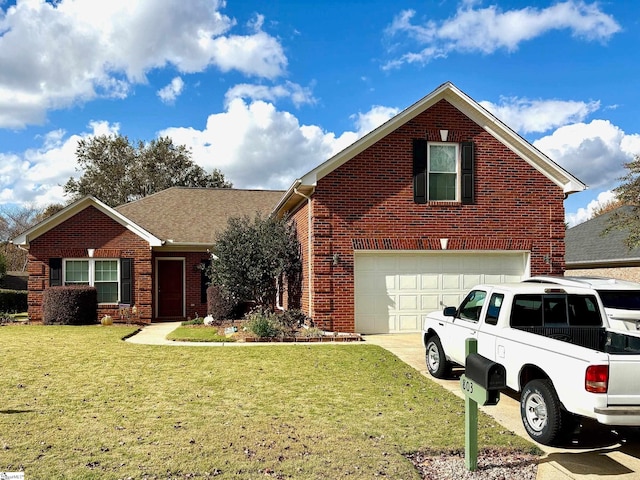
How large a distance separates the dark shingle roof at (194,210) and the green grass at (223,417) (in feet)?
33.1

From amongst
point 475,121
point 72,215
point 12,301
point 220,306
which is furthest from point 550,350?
point 12,301

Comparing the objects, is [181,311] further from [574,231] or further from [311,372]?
[574,231]

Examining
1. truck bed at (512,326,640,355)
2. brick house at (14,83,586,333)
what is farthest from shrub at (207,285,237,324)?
truck bed at (512,326,640,355)

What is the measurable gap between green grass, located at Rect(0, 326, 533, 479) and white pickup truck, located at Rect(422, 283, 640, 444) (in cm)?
50

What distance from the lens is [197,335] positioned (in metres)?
14.7

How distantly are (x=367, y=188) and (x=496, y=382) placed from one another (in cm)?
1014

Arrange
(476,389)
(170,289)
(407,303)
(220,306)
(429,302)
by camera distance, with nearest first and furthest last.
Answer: (476,389) < (407,303) < (429,302) < (220,306) < (170,289)

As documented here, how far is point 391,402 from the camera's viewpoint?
745 cm

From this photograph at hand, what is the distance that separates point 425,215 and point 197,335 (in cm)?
703

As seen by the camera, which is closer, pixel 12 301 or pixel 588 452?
pixel 588 452

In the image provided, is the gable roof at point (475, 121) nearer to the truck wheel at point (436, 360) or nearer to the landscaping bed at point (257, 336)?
the landscaping bed at point (257, 336)

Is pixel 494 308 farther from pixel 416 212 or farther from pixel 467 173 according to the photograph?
pixel 467 173

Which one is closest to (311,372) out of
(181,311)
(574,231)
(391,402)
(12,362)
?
(391,402)

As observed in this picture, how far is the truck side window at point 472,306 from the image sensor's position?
26.0ft
